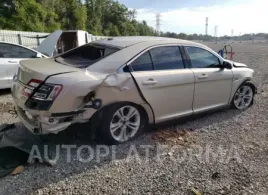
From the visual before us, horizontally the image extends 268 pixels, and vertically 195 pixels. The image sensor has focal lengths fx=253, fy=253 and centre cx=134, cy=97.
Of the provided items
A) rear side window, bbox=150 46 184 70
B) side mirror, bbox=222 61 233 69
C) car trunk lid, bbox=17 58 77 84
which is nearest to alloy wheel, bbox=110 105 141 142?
rear side window, bbox=150 46 184 70

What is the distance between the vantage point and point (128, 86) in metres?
3.52

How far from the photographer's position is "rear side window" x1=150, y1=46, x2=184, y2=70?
393cm

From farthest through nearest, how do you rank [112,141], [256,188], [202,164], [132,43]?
[132,43] < [112,141] < [202,164] < [256,188]

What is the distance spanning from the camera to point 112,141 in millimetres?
3615

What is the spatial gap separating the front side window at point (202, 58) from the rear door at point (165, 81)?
259 mm

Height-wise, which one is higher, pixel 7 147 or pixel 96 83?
pixel 96 83

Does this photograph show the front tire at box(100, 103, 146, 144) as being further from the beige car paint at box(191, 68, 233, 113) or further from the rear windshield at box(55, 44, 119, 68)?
the beige car paint at box(191, 68, 233, 113)

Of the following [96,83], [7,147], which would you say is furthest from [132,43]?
[7,147]

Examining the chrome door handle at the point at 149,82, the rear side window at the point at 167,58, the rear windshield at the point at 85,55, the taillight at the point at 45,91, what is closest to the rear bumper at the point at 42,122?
the taillight at the point at 45,91

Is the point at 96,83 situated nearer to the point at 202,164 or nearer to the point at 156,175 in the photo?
the point at 156,175

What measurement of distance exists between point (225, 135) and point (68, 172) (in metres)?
2.55

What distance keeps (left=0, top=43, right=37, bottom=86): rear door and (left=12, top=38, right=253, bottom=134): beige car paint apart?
2898mm

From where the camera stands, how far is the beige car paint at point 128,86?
315cm

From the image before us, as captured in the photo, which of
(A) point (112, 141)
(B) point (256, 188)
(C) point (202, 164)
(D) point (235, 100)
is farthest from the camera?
(D) point (235, 100)
